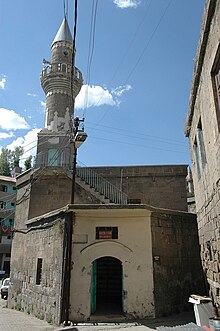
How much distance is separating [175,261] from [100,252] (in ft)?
9.20

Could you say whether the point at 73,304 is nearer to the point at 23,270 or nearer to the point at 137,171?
the point at 23,270

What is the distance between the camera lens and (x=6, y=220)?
35875 millimetres

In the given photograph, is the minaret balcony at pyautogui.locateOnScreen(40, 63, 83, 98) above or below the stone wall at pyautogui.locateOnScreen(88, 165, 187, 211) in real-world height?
above

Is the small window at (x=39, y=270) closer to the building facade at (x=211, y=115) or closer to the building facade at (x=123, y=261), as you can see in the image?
the building facade at (x=123, y=261)

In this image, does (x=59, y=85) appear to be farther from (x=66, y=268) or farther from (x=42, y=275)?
(x=66, y=268)

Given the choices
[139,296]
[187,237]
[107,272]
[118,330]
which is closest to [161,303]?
[139,296]

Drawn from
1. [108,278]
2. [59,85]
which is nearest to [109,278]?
[108,278]

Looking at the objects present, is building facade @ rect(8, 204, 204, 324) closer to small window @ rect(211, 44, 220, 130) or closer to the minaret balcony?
small window @ rect(211, 44, 220, 130)

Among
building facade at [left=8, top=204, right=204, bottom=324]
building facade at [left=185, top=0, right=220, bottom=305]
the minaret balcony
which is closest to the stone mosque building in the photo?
building facade at [left=8, top=204, right=204, bottom=324]

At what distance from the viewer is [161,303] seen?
893 cm

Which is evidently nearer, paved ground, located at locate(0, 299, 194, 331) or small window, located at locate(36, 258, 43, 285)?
paved ground, located at locate(0, 299, 194, 331)

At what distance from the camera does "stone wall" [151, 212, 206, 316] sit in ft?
30.0

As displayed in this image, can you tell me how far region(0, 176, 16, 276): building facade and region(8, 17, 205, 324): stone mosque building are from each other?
67.6 feet

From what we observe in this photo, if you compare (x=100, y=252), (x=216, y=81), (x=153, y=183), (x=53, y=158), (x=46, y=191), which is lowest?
(x=100, y=252)
